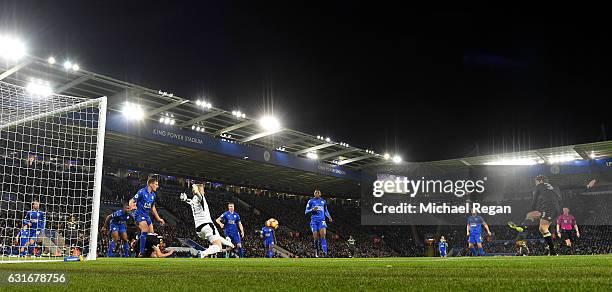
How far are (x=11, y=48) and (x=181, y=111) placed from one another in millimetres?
9931

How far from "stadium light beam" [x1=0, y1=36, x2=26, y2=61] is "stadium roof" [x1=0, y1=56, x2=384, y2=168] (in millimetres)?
521

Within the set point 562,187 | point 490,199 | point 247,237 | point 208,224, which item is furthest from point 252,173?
point 208,224

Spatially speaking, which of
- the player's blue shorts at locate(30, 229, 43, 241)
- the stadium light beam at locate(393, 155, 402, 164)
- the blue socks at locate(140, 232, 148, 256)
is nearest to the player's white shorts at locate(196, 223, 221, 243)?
the blue socks at locate(140, 232, 148, 256)

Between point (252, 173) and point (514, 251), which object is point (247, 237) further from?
point (514, 251)

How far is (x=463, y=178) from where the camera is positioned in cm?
3975

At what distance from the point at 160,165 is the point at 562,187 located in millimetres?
28745

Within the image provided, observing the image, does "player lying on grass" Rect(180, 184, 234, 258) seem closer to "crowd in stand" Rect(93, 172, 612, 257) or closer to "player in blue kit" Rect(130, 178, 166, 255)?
"player in blue kit" Rect(130, 178, 166, 255)

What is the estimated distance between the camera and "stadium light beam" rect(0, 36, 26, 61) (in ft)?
62.5

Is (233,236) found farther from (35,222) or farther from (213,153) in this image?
(213,153)

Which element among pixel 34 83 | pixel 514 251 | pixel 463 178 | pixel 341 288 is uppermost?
pixel 34 83

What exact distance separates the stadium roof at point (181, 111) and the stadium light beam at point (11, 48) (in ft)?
1.71

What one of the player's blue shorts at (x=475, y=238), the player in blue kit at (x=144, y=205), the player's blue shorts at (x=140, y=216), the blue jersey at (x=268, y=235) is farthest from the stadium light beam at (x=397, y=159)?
the player's blue shorts at (x=140, y=216)

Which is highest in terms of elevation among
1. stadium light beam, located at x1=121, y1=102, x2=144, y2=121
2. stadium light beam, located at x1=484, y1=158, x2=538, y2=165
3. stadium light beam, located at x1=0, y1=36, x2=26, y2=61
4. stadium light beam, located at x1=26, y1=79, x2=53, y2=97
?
stadium light beam, located at x1=0, y1=36, x2=26, y2=61

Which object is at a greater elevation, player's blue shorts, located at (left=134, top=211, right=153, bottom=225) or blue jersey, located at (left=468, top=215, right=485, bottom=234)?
player's blue shorts, located at (left=134, top=211, right=153, bottom=225)
